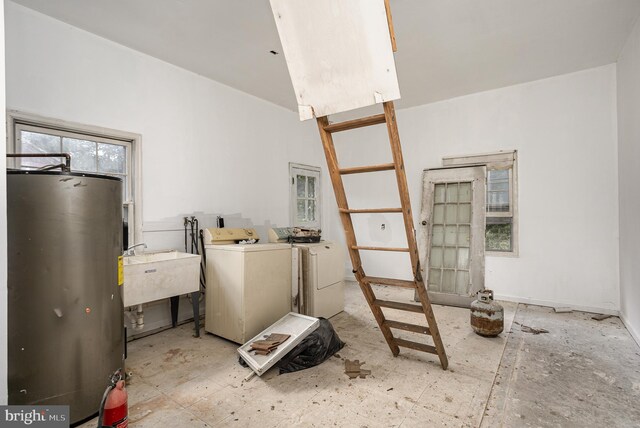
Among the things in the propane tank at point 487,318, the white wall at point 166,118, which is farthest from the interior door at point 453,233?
the white wall at point 166,118

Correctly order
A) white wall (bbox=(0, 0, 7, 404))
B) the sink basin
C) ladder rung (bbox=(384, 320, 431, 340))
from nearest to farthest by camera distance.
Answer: white wall (bbox=(0, 0, 7, 404)), ladder rung (bbox=(384, 320, 431, 340)), the sink basin

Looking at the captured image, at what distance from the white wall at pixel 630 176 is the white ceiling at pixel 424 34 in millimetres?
293

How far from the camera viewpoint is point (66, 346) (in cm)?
171

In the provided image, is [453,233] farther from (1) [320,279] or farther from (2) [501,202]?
(1) [320,279]

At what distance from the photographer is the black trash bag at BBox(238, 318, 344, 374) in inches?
94.8

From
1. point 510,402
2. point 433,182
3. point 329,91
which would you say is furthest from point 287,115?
point 510,402

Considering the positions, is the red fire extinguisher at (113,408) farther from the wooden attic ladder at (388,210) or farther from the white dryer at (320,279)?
the white dryer at (320,279)

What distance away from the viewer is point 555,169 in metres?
3.92

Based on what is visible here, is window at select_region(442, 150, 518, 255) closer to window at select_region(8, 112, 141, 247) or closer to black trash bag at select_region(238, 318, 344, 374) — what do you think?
black trash bag at select_region(238, 318, 344, 374)

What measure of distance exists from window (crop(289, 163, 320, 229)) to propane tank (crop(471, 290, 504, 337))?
294cm

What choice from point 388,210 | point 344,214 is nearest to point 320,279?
point 344,214

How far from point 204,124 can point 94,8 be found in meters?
1.43

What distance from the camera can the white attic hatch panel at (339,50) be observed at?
1564mm

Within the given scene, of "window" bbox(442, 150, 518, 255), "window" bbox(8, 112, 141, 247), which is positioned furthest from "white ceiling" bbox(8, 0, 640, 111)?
"window" bbox(442, 150, 518, 255)
